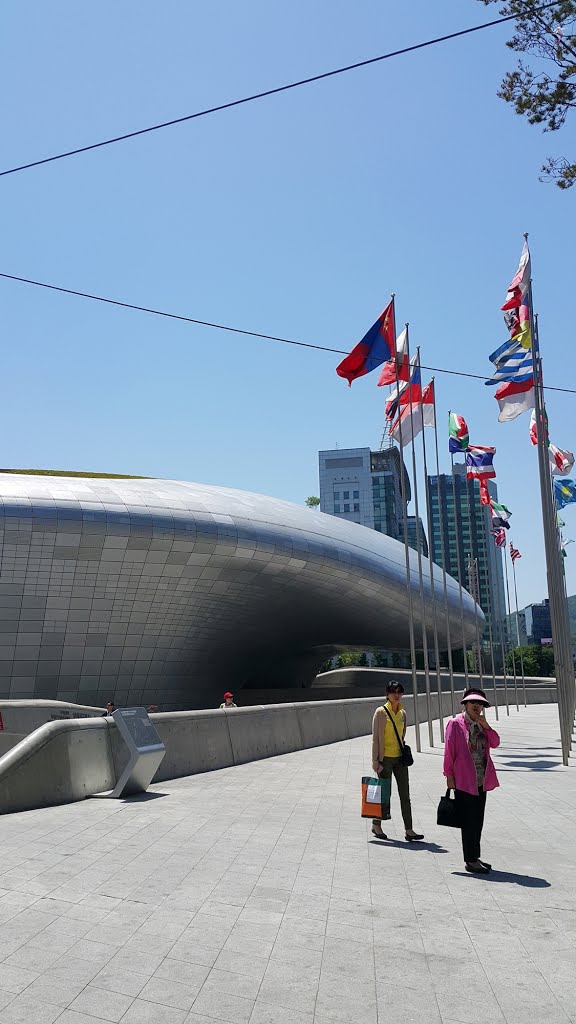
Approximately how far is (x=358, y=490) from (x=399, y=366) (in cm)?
16250

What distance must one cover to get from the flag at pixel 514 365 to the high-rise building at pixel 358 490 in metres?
157

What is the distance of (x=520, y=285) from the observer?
19.7m

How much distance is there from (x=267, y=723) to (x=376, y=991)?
1319 cm

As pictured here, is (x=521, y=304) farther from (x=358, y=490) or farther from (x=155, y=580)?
(x=358, y=490)

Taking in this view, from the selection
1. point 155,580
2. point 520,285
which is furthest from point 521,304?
point 155,580

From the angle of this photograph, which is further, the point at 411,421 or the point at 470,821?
the point at 411,421

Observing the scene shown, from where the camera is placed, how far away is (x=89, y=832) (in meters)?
9.09

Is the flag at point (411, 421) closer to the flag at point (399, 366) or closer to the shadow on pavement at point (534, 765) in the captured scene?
the flag at point (399, 366)

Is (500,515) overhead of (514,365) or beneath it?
overhead

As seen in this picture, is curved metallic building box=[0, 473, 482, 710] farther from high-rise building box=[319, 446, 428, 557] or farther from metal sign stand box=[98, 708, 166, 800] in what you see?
high-rise building box=[319, 446, 428, 557]

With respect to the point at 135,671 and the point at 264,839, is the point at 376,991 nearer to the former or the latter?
the point at 264,839

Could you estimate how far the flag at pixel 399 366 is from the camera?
2122 centimetres

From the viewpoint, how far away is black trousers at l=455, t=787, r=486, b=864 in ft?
24.1

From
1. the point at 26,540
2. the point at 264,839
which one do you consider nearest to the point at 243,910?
the point at 264,839
